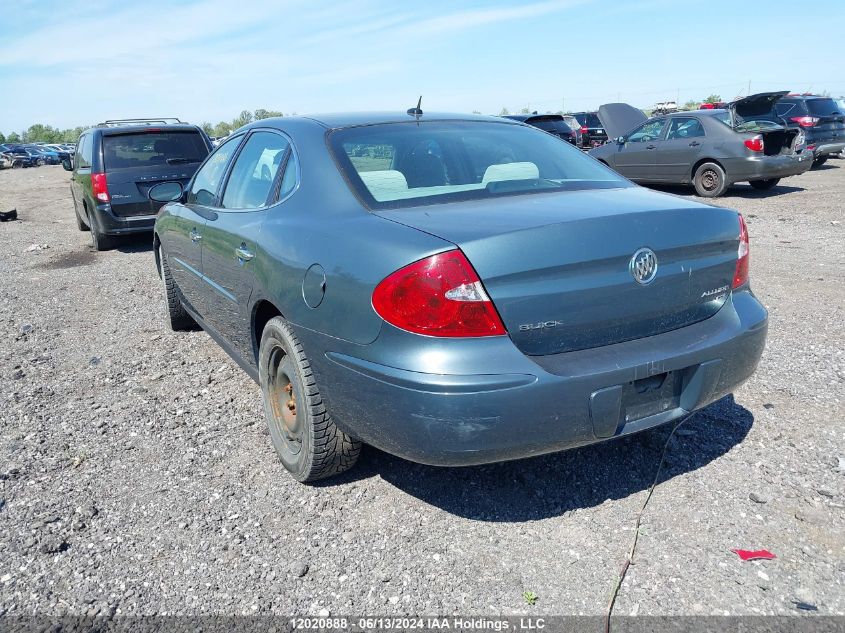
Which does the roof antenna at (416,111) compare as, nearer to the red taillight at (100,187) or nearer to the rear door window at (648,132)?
the red taillight at (100,187)

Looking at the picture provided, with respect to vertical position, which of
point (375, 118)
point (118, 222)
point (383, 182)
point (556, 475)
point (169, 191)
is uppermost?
point (375, 118)

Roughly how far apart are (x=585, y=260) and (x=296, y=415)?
4.74ft

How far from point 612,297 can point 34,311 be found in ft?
19.6

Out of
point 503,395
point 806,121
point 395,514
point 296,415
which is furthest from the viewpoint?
point 806,121

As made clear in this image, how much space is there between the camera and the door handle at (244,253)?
3.23 m

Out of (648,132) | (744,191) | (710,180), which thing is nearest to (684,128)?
(648,132)

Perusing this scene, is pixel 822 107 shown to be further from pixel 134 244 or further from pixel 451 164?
pixel 451 164

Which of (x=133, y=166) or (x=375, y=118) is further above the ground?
(x=375, y=118)

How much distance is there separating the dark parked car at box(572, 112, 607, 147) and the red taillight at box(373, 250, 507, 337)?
769 inches

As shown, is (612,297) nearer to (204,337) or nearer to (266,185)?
(266,185)

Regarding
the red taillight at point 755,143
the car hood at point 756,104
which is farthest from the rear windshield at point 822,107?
the red taillight at point 755,143

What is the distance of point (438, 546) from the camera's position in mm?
2602

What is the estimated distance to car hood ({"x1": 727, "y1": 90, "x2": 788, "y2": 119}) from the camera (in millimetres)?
12234

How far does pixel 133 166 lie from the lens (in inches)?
364
